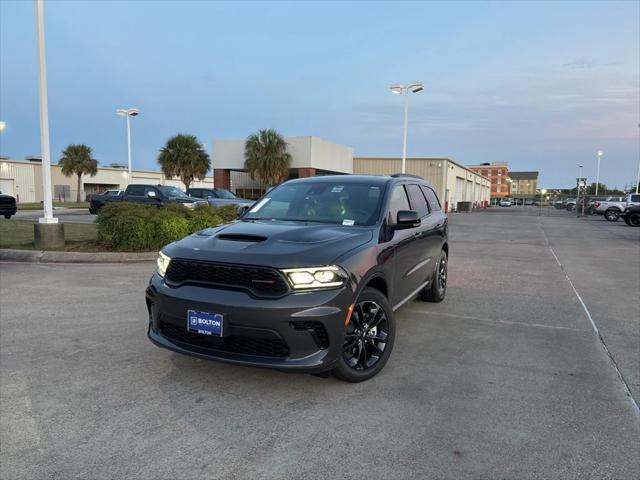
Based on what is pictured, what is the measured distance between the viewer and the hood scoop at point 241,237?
3816 mm

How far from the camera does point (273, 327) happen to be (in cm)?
324

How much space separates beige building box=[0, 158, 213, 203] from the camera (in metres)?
50.2

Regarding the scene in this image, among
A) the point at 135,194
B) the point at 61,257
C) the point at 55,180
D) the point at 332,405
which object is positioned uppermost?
the point at 55,180

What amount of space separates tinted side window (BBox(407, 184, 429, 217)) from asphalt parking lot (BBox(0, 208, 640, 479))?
1.37 metres

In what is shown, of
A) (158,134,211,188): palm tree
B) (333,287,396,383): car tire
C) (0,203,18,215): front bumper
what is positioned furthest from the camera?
(158,134,211,188): palm tree

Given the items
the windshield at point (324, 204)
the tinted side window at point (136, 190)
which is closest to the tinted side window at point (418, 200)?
the windshield at point (324, 204)

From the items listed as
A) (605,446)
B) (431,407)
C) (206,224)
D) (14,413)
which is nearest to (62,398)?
(14,413)

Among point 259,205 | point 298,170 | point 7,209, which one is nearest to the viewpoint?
point 259,205

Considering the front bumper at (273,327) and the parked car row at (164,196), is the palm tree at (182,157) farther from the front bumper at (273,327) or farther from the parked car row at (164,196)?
the front bumper at (273,327)

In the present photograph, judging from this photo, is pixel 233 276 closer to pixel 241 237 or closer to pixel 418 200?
pixel 241 237

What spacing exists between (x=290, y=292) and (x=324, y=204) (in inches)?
69.5

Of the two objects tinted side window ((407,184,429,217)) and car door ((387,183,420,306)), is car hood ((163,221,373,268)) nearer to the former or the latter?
car door ((387,183,420,306))

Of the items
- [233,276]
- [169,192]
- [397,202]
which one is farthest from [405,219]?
[169,192]

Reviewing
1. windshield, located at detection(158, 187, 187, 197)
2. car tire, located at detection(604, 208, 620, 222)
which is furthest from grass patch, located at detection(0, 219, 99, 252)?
car tire, located at detection(604, 208, 620, 222)
